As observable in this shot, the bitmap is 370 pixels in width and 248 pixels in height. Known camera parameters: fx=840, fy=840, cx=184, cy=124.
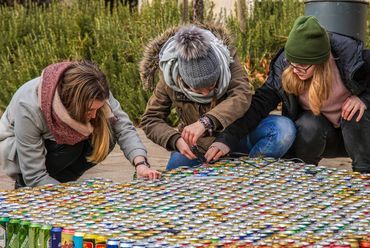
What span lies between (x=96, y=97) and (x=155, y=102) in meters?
0.73

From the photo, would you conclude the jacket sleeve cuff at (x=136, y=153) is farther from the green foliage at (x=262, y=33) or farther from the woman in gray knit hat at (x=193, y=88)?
the green foliage at (x=262, y=33)

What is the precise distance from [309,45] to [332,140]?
0.66m

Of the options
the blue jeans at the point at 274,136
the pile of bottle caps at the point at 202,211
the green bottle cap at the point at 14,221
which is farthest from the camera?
the blue jeans at the point at 274,136

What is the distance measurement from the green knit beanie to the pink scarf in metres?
1.15

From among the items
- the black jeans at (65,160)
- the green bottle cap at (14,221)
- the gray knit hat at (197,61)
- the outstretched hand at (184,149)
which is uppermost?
the gray knit hat at (197,61)

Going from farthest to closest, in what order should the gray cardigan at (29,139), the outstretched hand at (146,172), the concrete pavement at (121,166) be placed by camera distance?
1. the concrete pavement at (121,166)
2. the gray cardigan at (29,139)
3. the outstretched hand at (146,172)

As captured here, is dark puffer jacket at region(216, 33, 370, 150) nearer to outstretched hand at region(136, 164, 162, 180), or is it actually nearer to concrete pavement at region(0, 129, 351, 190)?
outstretched hand at region(136, 164, 162, 180)

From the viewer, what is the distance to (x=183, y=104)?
184 inches

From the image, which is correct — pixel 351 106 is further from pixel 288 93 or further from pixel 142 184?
pixel 142 184

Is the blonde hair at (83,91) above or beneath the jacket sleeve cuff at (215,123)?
above

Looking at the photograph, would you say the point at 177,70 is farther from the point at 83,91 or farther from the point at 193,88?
the point at 83,91

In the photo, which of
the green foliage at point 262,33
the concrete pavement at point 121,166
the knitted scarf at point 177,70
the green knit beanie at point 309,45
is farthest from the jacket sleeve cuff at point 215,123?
the green foliage at point 262,33

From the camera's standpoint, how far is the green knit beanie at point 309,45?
4410 mm

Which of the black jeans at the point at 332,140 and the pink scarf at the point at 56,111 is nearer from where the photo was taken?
the pink scarf at the point at 56,111
